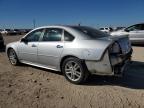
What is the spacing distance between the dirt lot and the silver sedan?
1.28 feet

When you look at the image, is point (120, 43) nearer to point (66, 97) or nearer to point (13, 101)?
point (66, 97)

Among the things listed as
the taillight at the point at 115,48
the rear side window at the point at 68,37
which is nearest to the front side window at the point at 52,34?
the rear side window at the point at 68,37

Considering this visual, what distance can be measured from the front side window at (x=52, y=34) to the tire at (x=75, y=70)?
2.57 feet

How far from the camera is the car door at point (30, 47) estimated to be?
A: 23.0ft

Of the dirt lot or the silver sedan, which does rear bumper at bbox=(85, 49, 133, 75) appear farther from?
the dirt lot

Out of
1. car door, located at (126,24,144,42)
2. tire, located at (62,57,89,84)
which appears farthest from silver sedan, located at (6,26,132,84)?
car door, located at (126,24,144,42)

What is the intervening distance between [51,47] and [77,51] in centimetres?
104

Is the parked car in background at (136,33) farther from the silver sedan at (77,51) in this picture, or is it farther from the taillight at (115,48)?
the taillight at (115,48)

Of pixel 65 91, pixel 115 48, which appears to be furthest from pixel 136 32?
pixel 65 91

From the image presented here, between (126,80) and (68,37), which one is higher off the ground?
(68,37)

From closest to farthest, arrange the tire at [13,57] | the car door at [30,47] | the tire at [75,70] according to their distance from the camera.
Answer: the tire at [75,70]
the car door at [30,47]
the tire at [13,57]

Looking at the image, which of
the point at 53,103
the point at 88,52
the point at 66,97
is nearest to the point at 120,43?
the point at 88,52

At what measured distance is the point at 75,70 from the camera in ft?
19.1

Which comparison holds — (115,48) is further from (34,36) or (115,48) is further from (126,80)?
(34,36)
